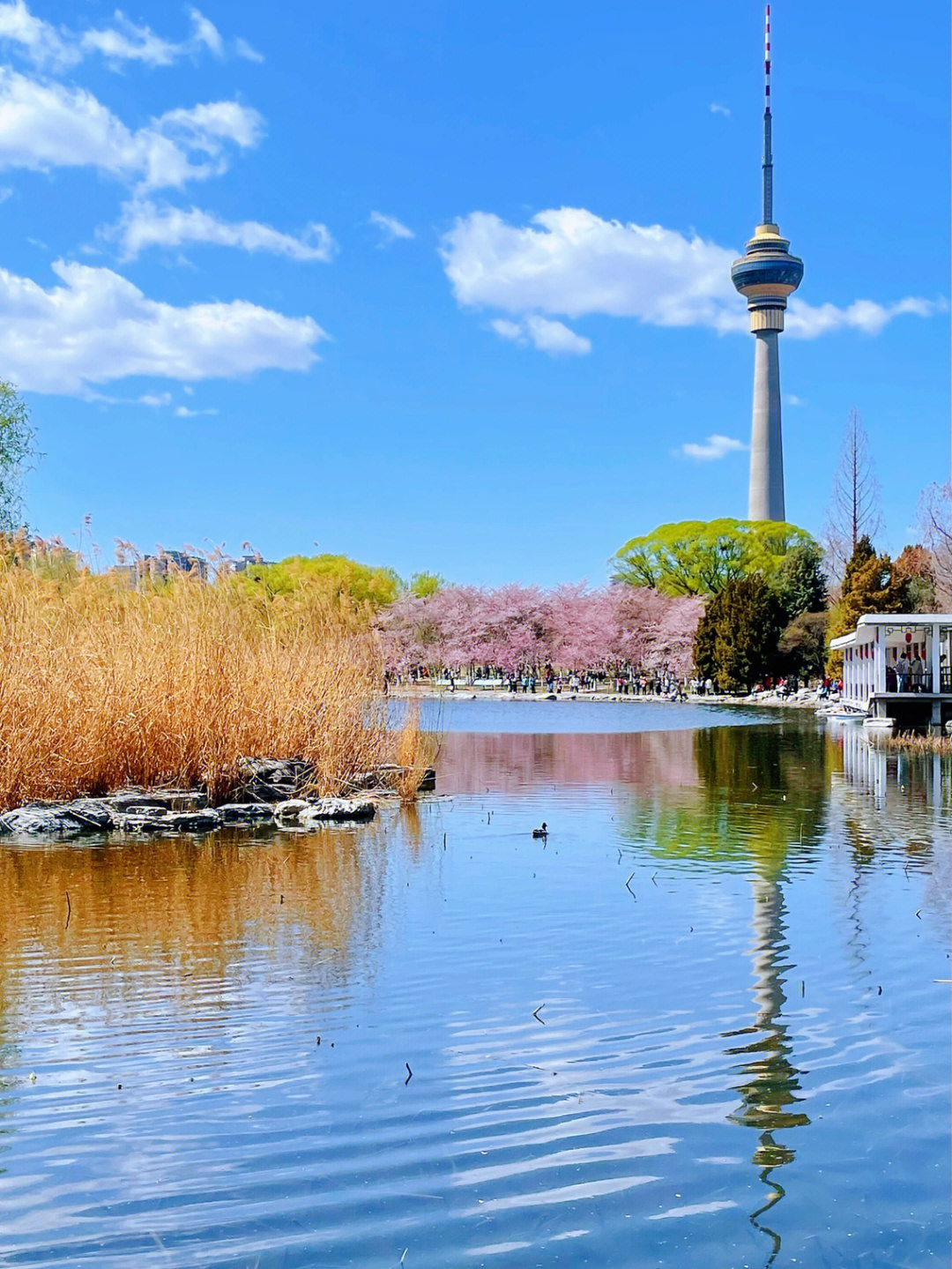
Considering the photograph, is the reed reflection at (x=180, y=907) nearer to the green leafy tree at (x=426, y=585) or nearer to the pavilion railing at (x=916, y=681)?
the pavilion railing at (x=916, y=681)

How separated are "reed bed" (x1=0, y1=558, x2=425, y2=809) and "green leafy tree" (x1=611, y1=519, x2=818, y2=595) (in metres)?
42.9

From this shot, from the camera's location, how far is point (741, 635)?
154ft

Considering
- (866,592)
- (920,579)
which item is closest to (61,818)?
(866,592)

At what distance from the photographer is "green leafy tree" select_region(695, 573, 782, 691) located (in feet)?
153

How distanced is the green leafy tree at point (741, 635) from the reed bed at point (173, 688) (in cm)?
3344

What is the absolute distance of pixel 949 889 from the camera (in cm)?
875

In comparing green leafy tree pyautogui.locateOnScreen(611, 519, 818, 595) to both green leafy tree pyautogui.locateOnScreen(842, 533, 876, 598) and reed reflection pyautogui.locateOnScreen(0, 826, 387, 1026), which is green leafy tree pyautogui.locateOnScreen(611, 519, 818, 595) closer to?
green leafy tree pyautogui.locateOnScreen(842, 533, 876, 598)

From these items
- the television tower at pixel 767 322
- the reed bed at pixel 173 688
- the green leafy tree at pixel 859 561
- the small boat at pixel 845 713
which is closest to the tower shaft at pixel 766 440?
the television tower at pixel 767 322

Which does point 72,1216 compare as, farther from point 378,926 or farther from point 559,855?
point 559,855

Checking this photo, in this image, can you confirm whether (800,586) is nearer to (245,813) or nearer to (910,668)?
(910,668)

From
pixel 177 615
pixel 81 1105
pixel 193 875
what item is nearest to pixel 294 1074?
pixel 81 1105

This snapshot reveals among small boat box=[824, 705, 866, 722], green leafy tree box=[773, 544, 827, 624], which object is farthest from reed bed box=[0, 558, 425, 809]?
green leafy tree box=[773, 544, 827, 624]

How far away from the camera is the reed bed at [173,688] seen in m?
11.6

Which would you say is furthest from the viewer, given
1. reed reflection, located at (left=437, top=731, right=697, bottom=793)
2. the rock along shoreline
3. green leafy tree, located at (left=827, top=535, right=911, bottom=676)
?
green leafy tree, located at (left=827, top=535, right=911, bottom=676)
